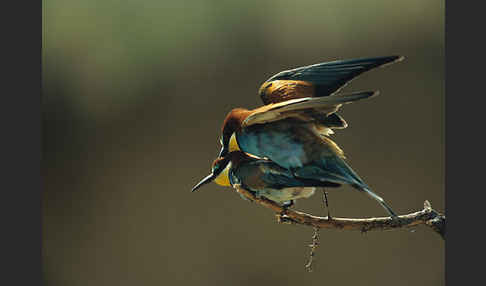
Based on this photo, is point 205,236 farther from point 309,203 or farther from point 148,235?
point 309,203

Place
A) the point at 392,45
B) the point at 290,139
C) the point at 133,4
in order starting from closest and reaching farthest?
the point at 290,139 → the point at 392,45 → the point at 133,4

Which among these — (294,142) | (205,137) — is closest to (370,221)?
(294,142)

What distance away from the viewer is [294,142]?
95 cm

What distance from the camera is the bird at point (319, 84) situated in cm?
97

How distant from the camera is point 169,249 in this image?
1700mm

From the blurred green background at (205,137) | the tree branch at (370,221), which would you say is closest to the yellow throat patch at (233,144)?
the tree branch at (370,221)

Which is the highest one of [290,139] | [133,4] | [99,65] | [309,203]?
[133,4]

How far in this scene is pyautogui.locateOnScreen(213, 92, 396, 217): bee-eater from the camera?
36.5 inches

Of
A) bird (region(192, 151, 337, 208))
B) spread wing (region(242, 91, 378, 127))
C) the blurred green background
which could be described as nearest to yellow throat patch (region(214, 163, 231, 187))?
bird (region(192, 151, 337, 208))

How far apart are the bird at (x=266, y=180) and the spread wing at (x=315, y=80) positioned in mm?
125

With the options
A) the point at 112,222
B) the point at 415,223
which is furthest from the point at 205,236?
the point at 415,223

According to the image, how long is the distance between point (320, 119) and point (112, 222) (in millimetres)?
964

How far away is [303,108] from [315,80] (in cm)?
12

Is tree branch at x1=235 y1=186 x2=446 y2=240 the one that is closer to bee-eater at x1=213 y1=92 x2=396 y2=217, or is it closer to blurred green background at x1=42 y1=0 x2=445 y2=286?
bee-eater at x1=213 y1=92 x2=396 y2=217
